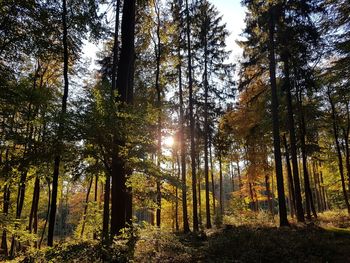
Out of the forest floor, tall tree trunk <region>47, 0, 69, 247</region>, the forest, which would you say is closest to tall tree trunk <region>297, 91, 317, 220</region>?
the forest

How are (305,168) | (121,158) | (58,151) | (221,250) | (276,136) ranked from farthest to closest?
(305,168) → (276,136) → (221,250) → (121,158) → (58,151)

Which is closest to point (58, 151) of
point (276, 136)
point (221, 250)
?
point (221, 250)

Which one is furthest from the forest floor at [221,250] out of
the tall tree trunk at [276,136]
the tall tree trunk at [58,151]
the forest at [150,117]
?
the tall tree trunk at [276,136]

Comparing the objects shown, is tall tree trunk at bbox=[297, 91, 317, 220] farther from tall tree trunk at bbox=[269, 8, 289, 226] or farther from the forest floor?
the forest floor

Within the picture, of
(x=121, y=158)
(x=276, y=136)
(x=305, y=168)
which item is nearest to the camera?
(x=121, y=158)

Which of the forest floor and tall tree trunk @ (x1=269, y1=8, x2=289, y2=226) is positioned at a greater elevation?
tall tree trunk @ (x1=269, y1=8, x2=289, y2=226)

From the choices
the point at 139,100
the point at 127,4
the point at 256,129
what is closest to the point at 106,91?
the point at 127,4

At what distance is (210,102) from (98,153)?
15.1 meters

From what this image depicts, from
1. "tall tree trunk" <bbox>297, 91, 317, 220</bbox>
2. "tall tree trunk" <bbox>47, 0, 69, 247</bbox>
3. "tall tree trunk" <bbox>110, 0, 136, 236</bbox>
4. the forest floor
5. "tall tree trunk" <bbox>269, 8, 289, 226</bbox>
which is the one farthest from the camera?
"tall tree trunk" <bbox>297, 91, 317, 220</bbox>

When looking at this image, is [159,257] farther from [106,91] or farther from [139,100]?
[139,100]

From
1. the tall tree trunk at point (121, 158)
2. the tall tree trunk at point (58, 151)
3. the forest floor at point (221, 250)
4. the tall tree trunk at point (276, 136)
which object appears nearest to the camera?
the forest floor at point (221, 250)

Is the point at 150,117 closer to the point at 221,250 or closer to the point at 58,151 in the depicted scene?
the point at 58,151

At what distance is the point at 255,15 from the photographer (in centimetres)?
1547

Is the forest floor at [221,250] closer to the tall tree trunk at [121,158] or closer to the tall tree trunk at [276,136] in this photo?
the tall tree trunk at [121,158]
